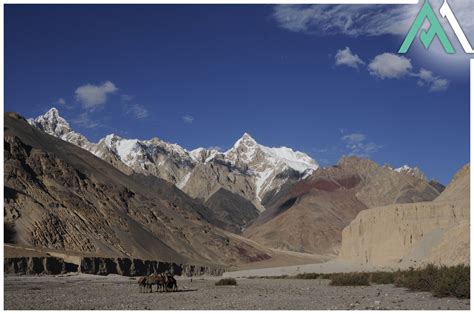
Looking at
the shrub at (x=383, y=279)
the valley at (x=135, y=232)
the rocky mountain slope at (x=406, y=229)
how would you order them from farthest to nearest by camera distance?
the rocky mountain slope at (x=406, y=229), the valley at (x=135, y=232), the shrub at (x=383, y=279)

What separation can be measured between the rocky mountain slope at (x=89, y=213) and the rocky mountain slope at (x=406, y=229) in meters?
28.8

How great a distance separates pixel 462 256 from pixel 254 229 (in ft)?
480

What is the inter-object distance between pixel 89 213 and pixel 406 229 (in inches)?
1878

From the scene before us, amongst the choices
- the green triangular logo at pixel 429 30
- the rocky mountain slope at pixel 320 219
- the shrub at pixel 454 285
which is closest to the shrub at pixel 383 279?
the shrub at pixel 454 285

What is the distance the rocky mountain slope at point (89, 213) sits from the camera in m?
83.4

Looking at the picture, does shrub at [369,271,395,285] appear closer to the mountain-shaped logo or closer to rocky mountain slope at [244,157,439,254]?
the mountain-shaped logo

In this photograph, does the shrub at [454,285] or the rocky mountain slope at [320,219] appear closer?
the shrub at [454,285]

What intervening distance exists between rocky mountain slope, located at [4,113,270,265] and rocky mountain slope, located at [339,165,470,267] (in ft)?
94.5

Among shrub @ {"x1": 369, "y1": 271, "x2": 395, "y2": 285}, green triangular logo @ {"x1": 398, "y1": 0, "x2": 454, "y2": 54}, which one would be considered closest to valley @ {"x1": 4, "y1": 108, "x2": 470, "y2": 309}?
shrub @ {"x1": 369, "y1": 271, "x2": 395, "y2": 285}

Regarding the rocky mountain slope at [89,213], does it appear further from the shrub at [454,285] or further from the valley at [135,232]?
the shrub at [454,285]

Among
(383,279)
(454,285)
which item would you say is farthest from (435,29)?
(383,279)

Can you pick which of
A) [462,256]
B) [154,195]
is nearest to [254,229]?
[154,195]

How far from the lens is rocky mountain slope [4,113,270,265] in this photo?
274 ft

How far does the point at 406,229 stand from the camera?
86.9 m
